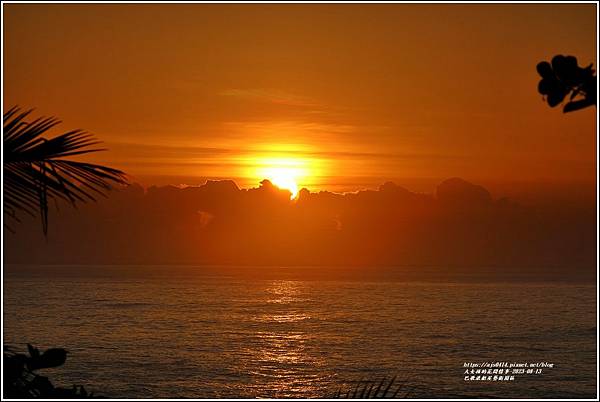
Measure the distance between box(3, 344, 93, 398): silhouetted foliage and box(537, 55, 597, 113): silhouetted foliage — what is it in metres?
3.49

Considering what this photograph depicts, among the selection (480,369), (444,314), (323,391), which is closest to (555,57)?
(323,391)

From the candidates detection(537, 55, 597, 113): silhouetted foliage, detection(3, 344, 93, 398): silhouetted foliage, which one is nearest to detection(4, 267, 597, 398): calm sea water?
detection(3, 344, 93, 398): silhouetted foliage

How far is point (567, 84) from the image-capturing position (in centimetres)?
243

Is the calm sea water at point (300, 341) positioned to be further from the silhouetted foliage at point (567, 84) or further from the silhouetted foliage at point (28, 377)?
the silhouetted foliage at point (567, 84)

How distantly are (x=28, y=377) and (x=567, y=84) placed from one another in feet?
13.5

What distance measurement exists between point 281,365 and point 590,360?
23129 millimetres

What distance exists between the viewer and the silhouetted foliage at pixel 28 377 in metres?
4.74

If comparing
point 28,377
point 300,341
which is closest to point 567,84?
point 28,377

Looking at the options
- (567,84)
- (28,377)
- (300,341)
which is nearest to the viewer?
(567,84)

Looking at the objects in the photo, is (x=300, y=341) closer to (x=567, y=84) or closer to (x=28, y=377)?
(x=28, y=377)

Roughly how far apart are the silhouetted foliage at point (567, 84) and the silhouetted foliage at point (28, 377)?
3.49 m

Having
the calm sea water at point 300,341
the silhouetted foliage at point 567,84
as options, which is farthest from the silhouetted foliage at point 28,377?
the calm sea water at point 300,341

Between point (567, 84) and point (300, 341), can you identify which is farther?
point (300, 341)

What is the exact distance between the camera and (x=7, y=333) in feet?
233
